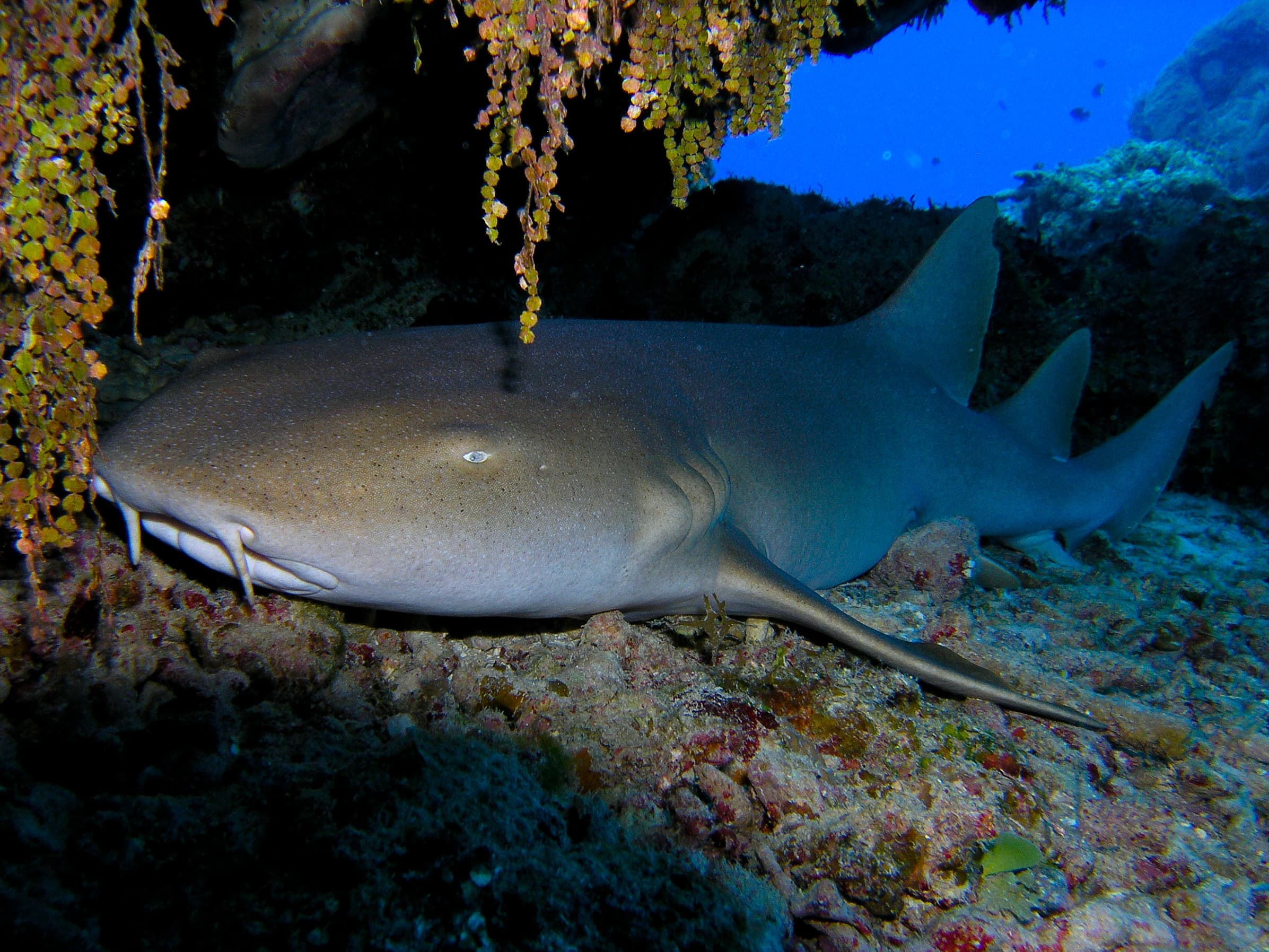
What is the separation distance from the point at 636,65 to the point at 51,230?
1619 mm

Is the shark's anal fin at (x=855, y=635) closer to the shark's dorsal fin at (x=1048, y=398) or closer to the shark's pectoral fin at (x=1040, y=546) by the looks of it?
the shark's pectoral fin at (x=1040, y=546)

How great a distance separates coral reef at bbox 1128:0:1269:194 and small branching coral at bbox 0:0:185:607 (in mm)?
40359

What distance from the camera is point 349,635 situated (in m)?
2.12

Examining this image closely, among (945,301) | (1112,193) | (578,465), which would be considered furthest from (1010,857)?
(1112,193)

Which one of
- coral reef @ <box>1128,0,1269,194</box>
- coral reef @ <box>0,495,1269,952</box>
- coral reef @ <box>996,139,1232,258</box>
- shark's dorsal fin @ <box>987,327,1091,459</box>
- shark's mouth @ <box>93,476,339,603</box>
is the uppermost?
coral reef @ <box>1128,0,1269,194</box>

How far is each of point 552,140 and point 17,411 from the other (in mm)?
1484

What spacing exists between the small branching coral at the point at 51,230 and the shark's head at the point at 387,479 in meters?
0.15

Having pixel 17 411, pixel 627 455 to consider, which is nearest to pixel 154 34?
pixel 17 411

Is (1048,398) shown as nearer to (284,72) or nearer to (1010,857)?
(1010,857)

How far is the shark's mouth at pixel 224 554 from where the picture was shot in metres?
1.64

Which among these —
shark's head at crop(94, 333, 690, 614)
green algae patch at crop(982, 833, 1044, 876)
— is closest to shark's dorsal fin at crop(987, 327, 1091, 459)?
green algae patch at crop(982, 833, 1044, 876)

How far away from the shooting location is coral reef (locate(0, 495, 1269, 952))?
1274mm

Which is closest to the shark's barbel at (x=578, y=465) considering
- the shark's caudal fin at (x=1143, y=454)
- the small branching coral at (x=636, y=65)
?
the small branching coral at (x=636, y=65)

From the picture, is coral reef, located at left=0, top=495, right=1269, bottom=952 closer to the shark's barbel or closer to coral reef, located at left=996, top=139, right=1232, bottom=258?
the shark's barbel
